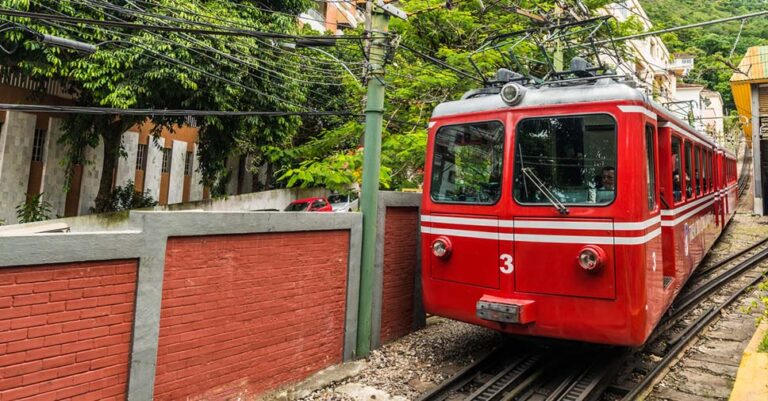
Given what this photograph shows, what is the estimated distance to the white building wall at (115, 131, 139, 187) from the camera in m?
16.9

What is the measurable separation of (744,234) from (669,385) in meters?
14.9

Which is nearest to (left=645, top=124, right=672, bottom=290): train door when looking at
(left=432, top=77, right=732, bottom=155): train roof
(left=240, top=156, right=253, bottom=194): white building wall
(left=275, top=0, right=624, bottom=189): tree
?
(left=432, top=77, right=732, bottom=155): train roof

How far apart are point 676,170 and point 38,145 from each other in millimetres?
17693

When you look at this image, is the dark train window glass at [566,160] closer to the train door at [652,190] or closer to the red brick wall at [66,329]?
the train door at [652,190]

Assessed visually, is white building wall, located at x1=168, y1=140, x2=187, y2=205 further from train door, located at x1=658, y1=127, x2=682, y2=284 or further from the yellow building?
the yellow building

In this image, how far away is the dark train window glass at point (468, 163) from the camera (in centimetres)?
523

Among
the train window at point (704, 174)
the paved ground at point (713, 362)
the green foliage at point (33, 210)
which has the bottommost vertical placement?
the paved ground at point (713, 362)

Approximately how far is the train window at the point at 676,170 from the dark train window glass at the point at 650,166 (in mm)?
1351

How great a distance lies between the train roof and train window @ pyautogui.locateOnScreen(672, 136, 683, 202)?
45cm

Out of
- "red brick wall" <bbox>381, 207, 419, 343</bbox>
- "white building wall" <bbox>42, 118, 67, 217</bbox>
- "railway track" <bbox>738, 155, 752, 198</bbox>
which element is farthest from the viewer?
"railway track" <bbox>738, 155, 752, 198</bbox>

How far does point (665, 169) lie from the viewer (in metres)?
5.80

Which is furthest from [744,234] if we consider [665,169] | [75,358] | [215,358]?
[75,358]

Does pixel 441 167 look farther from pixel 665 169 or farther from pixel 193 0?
pixel 193 0

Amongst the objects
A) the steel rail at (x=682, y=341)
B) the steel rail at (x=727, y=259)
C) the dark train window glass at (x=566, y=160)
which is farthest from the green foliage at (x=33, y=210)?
the steel rail at (x=727, y=259)
